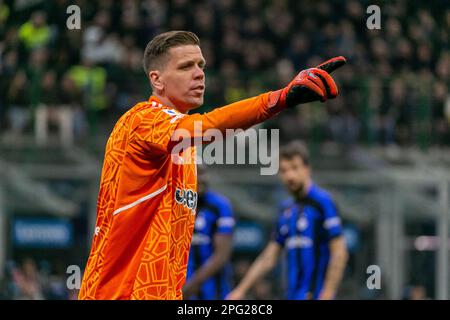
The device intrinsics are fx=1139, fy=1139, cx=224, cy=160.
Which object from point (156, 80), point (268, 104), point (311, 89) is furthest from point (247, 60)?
point (311, 89)

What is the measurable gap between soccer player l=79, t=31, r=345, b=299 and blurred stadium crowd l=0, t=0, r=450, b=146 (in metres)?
11.6

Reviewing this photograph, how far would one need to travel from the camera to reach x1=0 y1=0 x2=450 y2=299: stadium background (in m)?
16.9

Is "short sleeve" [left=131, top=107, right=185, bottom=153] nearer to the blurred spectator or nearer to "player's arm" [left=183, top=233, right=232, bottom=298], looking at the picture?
"player's arm" [left=183, top=233, right=232, bottom=298]

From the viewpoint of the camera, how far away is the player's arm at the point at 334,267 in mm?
9914

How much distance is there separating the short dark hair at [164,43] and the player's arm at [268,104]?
0.60 metres

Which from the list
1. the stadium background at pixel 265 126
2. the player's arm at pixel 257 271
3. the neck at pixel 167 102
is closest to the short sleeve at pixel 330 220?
the player's arm at pixel 257 271


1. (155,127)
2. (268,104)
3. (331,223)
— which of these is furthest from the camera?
(331,223)

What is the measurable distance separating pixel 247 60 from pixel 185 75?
49.1 ft

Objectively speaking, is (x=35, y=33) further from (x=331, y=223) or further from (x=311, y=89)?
(x=311, y=89)

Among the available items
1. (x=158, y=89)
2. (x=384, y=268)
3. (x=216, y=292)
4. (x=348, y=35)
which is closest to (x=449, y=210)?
(x=384, y=268)

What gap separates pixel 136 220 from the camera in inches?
223

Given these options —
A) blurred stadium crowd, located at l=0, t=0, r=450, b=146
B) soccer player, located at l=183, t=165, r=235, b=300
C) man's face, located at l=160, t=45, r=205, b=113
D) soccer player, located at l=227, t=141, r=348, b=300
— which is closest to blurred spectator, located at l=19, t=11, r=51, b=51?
blurred stadium crowd, located at l=0, t=0, r=450, b=146

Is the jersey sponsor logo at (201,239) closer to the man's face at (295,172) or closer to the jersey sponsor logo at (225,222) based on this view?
the jersey sponsor logo at (225,222)

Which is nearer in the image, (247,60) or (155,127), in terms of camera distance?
(155,127)
